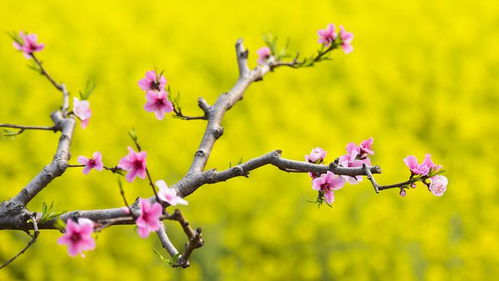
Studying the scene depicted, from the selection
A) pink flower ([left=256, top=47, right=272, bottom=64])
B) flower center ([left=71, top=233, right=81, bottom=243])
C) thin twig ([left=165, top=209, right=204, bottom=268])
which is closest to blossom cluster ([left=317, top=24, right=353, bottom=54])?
pink flower ([left=256, top=47, right=272, bottom=64])

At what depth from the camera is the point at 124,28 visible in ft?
20.4

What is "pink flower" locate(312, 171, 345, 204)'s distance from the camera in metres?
1.27

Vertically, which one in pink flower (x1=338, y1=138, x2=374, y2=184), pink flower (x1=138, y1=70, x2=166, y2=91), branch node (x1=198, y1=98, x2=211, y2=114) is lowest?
pink flower (x1=338, y1=138, x2=374, y2=184)

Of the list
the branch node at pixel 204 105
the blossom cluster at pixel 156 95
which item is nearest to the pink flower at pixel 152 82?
the blossom cluster at pixel 156 95

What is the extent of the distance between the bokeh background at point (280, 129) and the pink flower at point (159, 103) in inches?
98.0

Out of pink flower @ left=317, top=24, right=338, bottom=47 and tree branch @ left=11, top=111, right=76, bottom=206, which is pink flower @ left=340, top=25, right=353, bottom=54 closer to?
pink flower @ left=317, top=24, right=338, bottom=47

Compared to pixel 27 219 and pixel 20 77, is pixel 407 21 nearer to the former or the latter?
pixel 20 77

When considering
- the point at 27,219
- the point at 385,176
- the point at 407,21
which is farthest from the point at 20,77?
the point at 27,219

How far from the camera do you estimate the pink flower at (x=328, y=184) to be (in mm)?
1268

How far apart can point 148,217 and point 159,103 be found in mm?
445

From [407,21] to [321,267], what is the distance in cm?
341

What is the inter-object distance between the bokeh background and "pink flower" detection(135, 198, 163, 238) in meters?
2.87

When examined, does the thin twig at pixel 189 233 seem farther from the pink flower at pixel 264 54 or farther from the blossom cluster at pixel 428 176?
the pink flower at pixel 264 54

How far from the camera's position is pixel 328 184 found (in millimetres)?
1284
